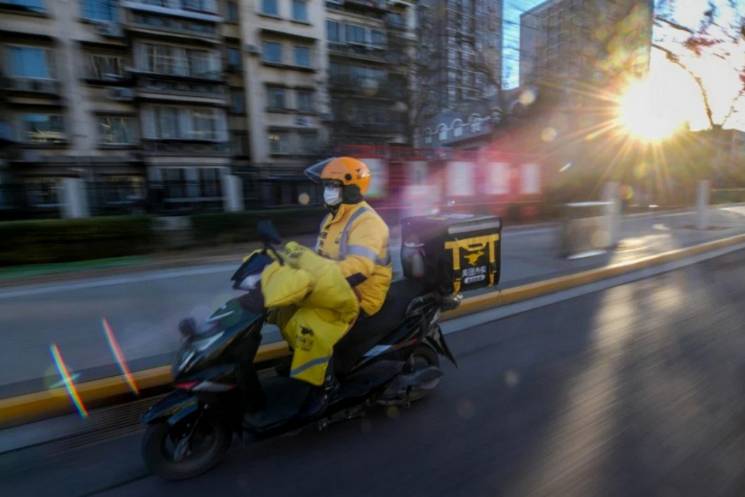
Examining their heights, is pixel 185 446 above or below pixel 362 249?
below

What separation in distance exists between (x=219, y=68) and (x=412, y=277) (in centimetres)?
2307

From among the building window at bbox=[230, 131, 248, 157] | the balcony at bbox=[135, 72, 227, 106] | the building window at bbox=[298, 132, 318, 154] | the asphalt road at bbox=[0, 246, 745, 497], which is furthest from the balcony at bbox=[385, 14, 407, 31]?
the asphalt road at bbox=[0, 246, 745, 497]

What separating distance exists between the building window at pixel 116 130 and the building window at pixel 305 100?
905 centimetres

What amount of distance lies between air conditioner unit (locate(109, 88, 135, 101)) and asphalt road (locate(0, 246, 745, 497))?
73.6 ft

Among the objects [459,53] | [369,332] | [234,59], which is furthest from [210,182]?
[369,332]

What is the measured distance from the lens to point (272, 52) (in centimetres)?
2425

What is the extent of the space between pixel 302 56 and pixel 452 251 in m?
25.0

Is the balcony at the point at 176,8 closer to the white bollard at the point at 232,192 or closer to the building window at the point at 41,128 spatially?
the building window at the point at 41,128

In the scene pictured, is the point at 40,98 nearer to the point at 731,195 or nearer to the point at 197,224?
the point at 197,224

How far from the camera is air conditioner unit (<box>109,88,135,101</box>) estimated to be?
20.6m

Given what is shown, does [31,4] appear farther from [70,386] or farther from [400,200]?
[70,386]

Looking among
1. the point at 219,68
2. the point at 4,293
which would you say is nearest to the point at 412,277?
the point at 4,293

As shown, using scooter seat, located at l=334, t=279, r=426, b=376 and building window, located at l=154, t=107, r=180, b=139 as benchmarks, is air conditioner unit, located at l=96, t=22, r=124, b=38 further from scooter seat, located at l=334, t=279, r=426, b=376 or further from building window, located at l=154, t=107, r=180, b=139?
scooter seat, located at l=334, t=279, r=426, b=376

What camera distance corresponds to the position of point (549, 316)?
5.05 metres
